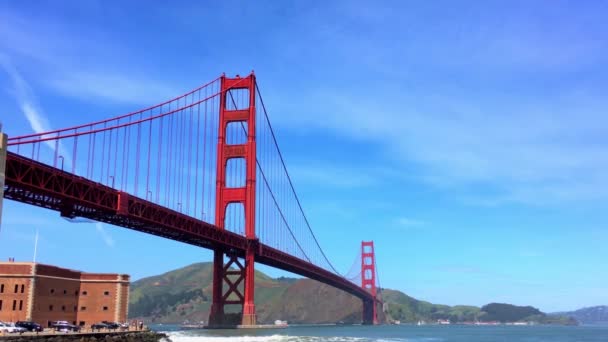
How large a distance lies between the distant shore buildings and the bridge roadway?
18.6ft

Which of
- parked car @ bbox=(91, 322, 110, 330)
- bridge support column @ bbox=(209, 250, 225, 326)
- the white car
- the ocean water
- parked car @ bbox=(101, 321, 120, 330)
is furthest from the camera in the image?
bridge support column @ bbox=(209, 250, 225, 326)

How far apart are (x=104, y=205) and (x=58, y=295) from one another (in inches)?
377

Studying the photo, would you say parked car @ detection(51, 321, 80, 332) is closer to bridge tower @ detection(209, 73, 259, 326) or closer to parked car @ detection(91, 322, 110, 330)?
parked car @ detection(91, 322, 110, 330)

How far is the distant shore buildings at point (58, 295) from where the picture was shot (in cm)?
4881

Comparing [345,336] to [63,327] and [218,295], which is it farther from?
[63,327]

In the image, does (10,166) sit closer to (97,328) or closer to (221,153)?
(97,328)

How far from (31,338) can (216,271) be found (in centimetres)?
3987

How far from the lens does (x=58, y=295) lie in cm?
5328

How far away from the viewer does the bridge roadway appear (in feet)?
133

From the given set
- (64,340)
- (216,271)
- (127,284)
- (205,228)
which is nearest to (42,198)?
(64,340)

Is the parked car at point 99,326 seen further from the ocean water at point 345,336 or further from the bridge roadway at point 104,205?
the bridge roadway at point 104,205

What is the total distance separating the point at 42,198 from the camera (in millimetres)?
45000

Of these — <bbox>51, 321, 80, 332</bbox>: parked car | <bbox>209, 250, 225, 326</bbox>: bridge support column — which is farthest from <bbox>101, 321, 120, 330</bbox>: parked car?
<bbox>209, 250, 225, 326</bbox>: bridge support column

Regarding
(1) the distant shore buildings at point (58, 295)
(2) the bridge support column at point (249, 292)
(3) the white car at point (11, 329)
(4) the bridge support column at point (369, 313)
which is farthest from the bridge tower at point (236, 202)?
(4) the bridge support column at point (369, 313)
